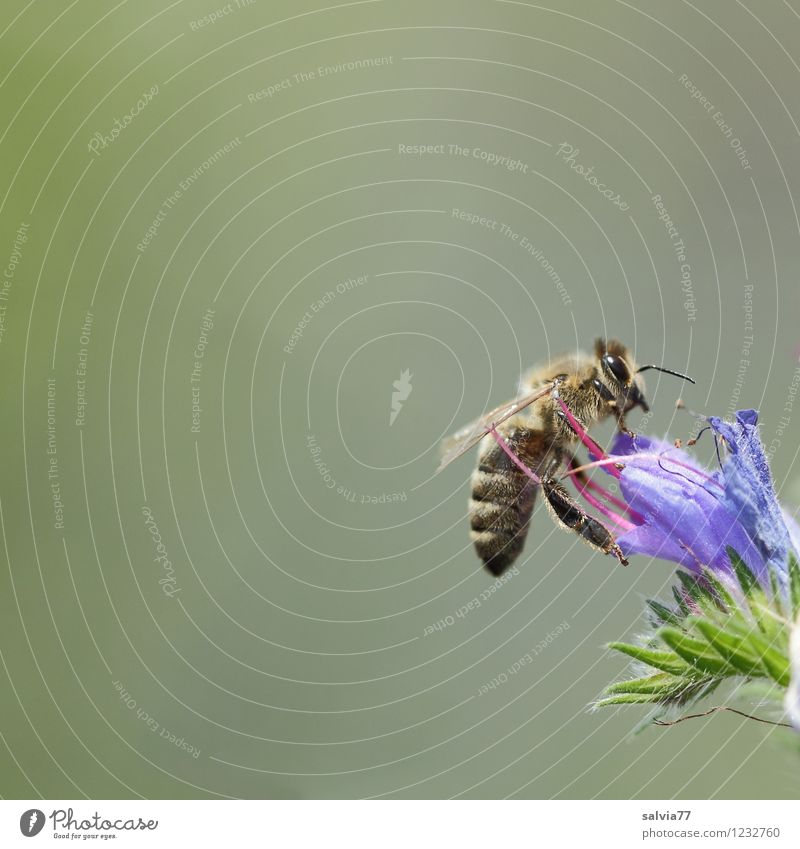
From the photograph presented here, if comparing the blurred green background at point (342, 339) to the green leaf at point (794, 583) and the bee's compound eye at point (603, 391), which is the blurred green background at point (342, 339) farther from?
the green leaf at point (794, 583)

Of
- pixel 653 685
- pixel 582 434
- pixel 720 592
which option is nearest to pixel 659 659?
pixel 653 685

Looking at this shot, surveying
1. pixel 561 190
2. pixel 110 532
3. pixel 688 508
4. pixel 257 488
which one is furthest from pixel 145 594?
pixel 688 508

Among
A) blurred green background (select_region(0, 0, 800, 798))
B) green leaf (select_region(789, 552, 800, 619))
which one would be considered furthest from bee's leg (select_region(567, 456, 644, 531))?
blurred green background (select_region(0, 0, 800, 798))

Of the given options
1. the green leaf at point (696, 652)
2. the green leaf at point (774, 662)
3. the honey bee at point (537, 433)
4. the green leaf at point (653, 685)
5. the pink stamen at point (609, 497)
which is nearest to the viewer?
the green leaf at point (774, 662)

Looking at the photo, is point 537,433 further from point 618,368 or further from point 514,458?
point 618,368

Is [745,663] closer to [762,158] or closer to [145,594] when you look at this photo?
[762,158]

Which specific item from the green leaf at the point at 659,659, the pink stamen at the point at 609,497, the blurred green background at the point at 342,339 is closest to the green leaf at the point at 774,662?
the green leaf at the point at 659,659

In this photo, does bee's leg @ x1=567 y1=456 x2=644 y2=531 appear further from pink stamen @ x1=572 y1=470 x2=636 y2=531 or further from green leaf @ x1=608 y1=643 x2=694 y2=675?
green leaf @ x1=608 y1=643 x2=694 y2=675
